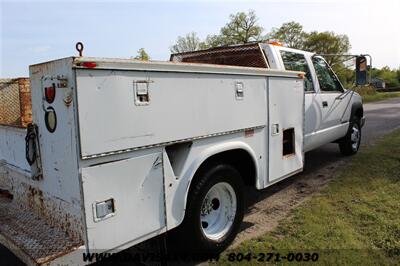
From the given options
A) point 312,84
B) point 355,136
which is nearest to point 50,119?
point 312,84

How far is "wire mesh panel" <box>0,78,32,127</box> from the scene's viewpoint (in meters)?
2.93

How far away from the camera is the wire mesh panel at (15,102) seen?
2.93m

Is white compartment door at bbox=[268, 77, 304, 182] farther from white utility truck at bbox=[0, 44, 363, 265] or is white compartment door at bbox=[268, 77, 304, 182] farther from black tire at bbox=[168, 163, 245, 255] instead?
black tire at bbox=[168, 163, 245, 255]

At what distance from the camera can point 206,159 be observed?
313 centimetres

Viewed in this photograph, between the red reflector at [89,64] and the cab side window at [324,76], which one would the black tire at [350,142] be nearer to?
the cab side window at [324,76]

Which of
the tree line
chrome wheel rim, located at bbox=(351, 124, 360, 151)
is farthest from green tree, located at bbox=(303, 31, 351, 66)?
chrome wheel rim, located at bbox=(351, 124, 360, 151)

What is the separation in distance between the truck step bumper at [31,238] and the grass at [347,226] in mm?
1571

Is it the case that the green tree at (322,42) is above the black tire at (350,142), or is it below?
above

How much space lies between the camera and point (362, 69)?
5719mm

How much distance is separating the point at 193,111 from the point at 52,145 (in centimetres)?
112

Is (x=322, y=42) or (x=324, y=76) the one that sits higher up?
(x=322, y=42)

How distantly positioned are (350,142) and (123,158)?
5951mm

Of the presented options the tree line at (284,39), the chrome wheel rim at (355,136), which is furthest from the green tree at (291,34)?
the chrome wheel rim at (355,136)

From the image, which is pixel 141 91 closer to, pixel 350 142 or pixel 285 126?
pixel 285 126
